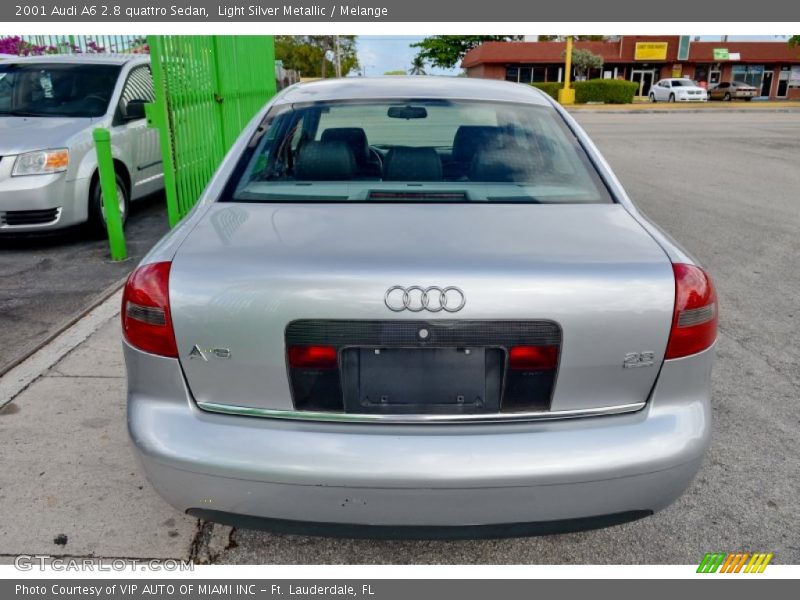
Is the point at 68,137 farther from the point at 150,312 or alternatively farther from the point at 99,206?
the point at 150,312

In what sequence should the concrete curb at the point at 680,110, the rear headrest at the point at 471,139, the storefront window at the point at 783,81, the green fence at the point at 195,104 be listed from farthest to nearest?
the storefront window at the point at 783,81 < the concrete curb at the point at 680,110 < the green fence at the point at 195,104 < the rear headrest at the point at 471,139

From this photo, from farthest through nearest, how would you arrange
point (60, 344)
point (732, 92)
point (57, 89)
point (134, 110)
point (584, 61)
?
1. point (584, 61)
2. point (732, 92)
3. point (57, 89)
4. point (134, 110)
5. point (60, 344)

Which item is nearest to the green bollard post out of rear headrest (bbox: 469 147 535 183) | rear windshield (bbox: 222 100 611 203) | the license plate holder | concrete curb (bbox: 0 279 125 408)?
concrete curb (bbox: 0 279 125 408)

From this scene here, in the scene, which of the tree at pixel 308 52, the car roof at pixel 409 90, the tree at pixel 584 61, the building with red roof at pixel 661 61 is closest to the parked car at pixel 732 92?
the building with red roof at pixel 661 61

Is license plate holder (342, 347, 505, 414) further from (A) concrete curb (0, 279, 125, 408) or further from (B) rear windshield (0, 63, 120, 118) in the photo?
(B) rear windshield (0, 63, 120, 118)

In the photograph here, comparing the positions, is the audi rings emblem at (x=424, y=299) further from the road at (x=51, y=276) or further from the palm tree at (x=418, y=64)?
the palm tree at (x=418, y=64)

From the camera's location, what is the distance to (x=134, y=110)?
22.5 feet

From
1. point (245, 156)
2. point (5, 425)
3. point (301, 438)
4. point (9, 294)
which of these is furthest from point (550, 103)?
point (9, 294)

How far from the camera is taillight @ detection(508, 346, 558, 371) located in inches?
75.9

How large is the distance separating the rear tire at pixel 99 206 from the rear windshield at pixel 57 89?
714 mm

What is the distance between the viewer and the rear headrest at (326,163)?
2.82 meters

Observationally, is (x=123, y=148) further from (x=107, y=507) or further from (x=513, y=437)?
(x=513, y=437)

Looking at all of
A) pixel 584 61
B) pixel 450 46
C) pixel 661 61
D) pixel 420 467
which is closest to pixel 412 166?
pixel 420 467

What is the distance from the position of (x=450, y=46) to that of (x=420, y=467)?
68.9m
